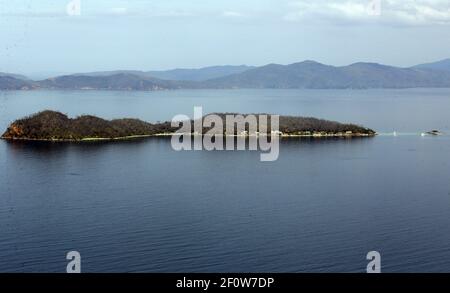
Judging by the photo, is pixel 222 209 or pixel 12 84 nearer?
pixel 222 209

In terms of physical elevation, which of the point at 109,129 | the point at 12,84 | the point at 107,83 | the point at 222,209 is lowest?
the point at 222,209

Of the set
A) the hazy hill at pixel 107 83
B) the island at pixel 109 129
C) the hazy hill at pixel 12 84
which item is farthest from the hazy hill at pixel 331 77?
the island at pixel 109 129

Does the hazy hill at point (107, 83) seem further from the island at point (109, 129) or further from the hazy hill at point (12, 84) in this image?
the island at point (109, 129)

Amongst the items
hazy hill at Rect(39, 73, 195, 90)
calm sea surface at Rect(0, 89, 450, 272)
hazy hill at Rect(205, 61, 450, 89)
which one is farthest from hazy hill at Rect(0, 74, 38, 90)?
calm sea surface at Rect(0, 89, 450, 272)

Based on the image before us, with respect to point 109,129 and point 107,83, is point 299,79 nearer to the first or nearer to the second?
point 107,83

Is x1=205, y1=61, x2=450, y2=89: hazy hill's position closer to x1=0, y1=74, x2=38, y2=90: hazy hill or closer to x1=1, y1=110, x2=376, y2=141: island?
x1=0, y1=74, x2=38, y2=90: hazy hill

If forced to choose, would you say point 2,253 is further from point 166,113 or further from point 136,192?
point 166,113

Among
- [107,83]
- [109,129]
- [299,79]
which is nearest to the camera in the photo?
[109,129]

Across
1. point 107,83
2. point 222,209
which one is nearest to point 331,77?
point 107,83

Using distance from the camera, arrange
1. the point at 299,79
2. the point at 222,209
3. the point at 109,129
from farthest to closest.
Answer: the point at 299,79 → the point at 109,129 → the point at 222,209
